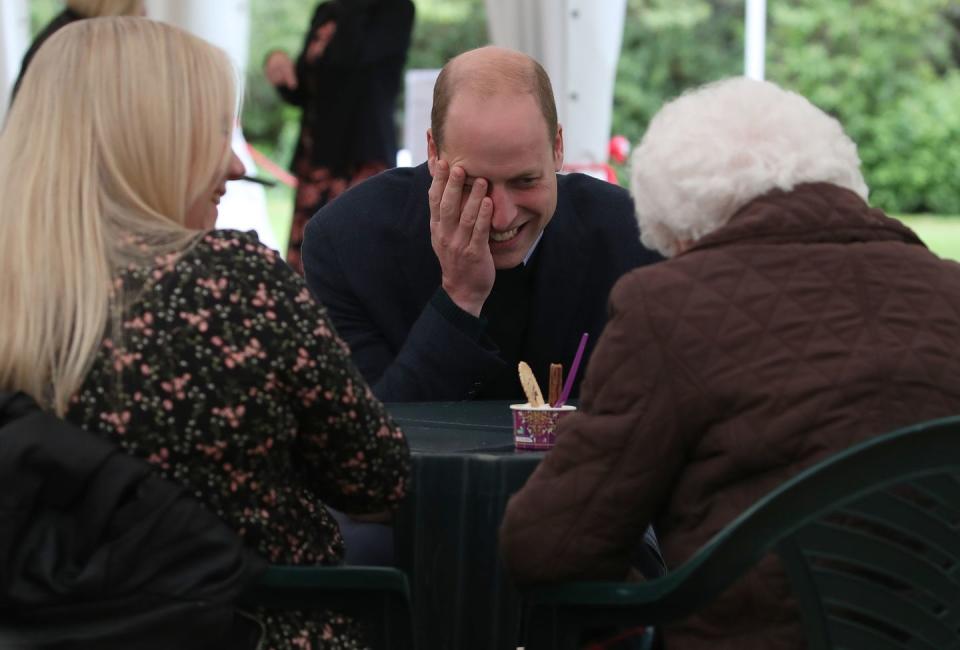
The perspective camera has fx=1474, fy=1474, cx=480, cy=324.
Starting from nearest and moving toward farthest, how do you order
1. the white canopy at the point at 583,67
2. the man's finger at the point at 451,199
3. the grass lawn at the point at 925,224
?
the man's finger at the point at 451,199 → the white canopy at the point at 583,67 → the grass lawn at the point at 925,224

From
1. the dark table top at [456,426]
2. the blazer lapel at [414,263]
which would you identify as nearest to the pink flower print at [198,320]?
the dark table top at [456,426]

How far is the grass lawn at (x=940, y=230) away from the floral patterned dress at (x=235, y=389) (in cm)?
1280

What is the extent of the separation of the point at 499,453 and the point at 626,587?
48 centimetres

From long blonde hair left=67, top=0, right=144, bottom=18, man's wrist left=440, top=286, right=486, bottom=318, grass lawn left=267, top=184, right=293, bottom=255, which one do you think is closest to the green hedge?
grass lawn left=267, top=184, right=293, bottom=255

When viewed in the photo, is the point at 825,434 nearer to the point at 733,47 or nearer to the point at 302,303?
the point at 302,303

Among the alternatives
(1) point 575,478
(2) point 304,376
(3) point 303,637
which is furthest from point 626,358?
(3) point 303,637

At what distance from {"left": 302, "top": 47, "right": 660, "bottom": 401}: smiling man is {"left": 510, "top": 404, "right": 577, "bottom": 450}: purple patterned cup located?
480mm

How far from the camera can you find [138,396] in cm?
159

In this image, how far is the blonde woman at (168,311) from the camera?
1595 mm

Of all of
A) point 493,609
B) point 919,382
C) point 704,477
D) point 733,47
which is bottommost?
point 733,47

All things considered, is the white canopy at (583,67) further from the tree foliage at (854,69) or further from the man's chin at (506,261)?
the tree foliage at (854,69)

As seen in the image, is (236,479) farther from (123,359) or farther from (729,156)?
(729,156)

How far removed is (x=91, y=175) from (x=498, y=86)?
126cm

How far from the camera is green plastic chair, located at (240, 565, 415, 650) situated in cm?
162
